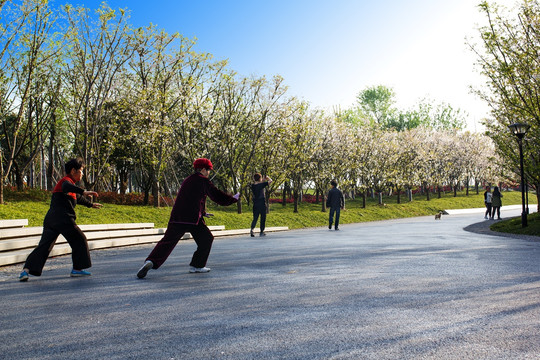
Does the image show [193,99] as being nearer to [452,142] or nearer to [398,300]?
[398,300]

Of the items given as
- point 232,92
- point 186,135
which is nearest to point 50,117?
point 186,135

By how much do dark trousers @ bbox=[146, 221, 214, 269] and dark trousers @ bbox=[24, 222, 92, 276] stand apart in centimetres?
108

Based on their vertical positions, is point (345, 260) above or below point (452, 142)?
below

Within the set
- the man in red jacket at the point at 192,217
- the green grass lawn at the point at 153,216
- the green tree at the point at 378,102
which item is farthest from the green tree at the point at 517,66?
the green tree at the point at 378,102

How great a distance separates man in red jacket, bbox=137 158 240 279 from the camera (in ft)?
25.1

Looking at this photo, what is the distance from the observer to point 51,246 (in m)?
7.59

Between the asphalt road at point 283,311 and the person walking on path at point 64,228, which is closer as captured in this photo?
the asphalt road at point 283,311

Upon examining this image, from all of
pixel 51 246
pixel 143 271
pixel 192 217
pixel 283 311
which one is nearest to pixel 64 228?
pixel 51 246

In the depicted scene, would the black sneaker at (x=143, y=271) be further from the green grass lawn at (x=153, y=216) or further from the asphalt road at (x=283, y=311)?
the green grass lawn at (x=153, y=216)

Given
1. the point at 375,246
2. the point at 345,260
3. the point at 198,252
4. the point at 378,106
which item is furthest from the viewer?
the point at 378,106

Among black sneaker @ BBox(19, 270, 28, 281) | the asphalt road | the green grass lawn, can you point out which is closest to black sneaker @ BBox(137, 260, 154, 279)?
the asphalt road

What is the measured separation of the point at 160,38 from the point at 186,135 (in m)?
5.70

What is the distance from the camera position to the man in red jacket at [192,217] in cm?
766

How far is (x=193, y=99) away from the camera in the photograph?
1080 inches
